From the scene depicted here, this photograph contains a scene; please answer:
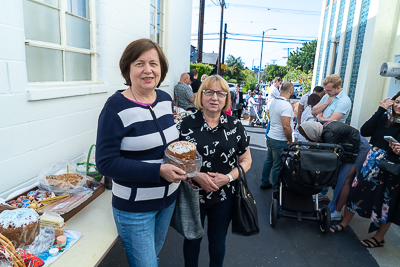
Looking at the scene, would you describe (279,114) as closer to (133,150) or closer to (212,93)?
(212,93)

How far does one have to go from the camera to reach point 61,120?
2.68m

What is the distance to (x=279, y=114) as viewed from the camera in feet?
14.2

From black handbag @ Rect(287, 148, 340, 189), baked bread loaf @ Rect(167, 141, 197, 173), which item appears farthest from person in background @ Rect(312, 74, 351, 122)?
baked bread loaf @ Rect(167, 141, 197, 173)

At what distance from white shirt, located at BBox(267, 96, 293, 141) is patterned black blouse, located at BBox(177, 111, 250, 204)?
7.70 feet

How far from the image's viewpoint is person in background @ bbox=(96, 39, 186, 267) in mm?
1457

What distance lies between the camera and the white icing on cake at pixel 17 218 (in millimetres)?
1524

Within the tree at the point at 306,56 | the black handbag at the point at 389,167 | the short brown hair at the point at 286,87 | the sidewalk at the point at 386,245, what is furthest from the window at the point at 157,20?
the tree at the point at 306,56

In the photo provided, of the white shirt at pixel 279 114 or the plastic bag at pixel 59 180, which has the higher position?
the white shirt at pixel 279 114

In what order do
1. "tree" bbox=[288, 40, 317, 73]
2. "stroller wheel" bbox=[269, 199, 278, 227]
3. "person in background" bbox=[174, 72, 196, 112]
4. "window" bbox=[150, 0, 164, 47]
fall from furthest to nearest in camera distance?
"tree" bbox=[288, 40, 317, 73], "person in background" bbox=[174, 72, 196, 112], "window" bbox=[150, 0, 164, 47], "stroller wheel" bbox=[269, 199, 278, 227]

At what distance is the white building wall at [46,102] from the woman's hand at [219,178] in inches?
63.2

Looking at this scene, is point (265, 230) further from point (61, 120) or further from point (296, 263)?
point (61, 120)

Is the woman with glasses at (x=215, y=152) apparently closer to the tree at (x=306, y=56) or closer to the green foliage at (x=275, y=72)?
the tree at (x=306, y=56)

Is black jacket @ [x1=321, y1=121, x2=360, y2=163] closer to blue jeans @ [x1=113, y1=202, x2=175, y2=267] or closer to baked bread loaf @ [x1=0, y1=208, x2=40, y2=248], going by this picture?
blue jeans @ [x1=113, y1=202, x2=175, y2=267]

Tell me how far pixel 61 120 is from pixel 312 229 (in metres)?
3.46
